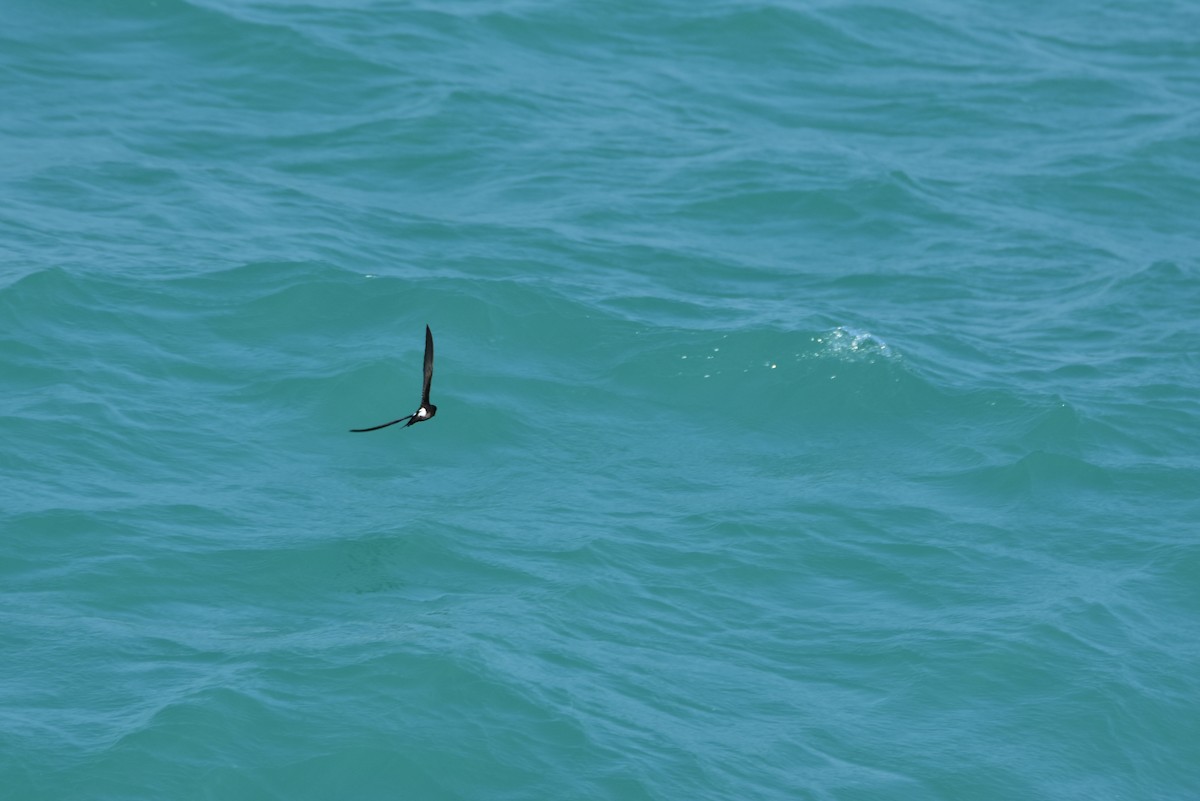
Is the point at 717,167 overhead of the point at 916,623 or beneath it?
overhead

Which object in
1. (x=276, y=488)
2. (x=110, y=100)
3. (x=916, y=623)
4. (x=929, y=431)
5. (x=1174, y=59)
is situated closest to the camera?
(x=916, y=623)

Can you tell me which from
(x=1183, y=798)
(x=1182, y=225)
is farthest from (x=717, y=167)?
(x=1183, y=798)

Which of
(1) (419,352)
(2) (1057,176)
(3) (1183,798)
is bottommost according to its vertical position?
(3) (1183,798)

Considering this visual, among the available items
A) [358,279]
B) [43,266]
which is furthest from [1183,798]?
[43,266]

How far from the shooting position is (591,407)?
24.0m

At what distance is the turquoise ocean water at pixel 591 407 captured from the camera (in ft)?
58.7

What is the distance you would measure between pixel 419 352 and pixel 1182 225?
1380 centimetres

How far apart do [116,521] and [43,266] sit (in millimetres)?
5773

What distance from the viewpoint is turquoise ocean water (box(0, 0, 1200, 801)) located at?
58.7 ft

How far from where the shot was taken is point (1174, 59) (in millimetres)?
35906

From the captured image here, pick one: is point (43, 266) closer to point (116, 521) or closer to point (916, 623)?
point (116, 521)

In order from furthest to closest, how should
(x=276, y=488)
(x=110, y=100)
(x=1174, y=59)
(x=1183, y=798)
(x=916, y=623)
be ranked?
(x=1174, y=59) < (x=110, y=100) < (x=276, y=488) < (x=916, y=623) < (x=1183, y=798)

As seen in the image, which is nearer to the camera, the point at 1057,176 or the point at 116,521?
the point at 116,521

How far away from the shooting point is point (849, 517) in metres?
21.7
